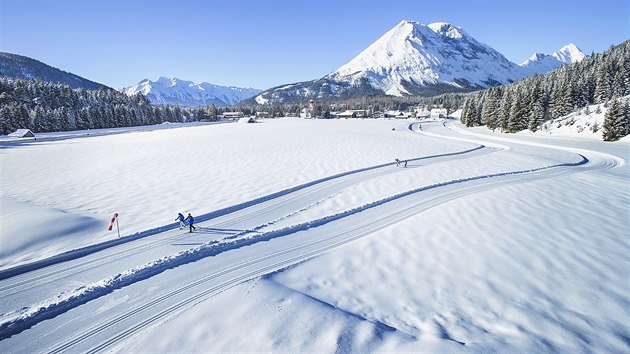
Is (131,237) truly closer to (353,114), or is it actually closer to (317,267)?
(317,267)

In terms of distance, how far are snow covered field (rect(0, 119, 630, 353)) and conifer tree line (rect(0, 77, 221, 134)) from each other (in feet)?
260

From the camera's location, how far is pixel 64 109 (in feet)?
269

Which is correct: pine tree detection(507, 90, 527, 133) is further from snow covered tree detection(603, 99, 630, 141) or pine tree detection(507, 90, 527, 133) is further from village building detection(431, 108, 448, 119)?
village building detection(431, 108, 448, 119)

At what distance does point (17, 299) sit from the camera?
809 cm

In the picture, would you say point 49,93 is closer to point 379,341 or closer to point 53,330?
point 53,330

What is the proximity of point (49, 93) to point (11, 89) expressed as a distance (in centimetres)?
898

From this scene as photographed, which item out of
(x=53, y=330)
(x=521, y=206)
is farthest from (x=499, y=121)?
(x=53, y=330)

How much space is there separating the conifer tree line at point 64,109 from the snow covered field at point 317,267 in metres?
79.4

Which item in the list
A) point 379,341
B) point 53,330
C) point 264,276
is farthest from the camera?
point 264,276

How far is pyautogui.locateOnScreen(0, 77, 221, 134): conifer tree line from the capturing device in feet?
244

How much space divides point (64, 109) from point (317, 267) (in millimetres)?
106577

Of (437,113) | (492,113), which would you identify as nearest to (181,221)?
(492,113)

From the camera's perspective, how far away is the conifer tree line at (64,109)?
74250 mm

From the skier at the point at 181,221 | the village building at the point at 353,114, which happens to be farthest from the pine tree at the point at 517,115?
the village building at the point at 353,114
